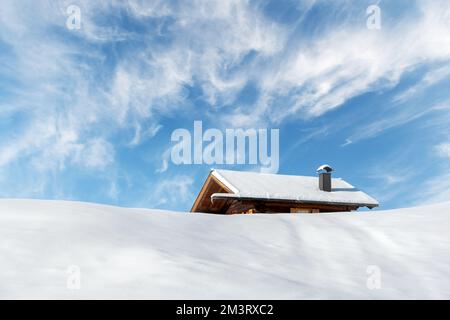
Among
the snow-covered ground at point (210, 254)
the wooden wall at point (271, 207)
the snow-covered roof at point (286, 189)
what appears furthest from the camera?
the snow-covered roof at point (286, 189)

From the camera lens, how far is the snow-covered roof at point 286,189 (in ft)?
45.5

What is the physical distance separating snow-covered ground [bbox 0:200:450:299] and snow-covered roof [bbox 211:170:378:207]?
31.1 feet

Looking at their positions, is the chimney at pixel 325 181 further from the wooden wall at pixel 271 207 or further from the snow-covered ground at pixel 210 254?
the snow-covered ground at pixel 210 254

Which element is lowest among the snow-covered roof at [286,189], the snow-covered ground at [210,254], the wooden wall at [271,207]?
the snow-covered ground at [210,254]

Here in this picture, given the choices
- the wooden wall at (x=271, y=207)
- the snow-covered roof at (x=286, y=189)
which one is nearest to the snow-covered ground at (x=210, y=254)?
the snow-covered roof at (x=286, y=189)

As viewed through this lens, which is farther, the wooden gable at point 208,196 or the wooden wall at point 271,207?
the wooden gable at point 208,196

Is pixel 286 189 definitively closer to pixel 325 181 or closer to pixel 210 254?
pixel 325 181

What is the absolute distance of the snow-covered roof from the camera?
1387cm

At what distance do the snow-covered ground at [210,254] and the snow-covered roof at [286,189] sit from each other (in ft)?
31.1

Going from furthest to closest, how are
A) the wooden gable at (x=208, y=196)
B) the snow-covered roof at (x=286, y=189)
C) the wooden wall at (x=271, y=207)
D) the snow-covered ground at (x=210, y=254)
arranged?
the wooden gable at (x=208, y=196)
the snow-covered roof at (x=286, y=189)
the wooden wall at (x=271, y=207)
the snow-covered ground at (x=210, y=254)

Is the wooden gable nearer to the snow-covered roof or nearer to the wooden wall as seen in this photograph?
the snow-covered roof

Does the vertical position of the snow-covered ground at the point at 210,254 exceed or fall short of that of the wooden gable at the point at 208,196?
it falls short

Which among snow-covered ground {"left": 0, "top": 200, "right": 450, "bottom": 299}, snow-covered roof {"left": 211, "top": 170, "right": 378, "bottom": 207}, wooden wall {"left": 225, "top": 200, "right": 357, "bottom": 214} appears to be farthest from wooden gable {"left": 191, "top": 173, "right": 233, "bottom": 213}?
snow-covered ground {"left": 0, "top": 200, "right": 450, "bottom": 299}

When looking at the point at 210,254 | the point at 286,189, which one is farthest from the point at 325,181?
the point at 210,254
